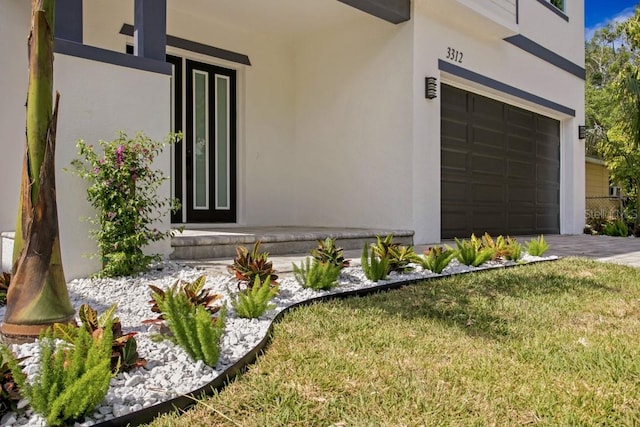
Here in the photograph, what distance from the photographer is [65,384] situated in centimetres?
163

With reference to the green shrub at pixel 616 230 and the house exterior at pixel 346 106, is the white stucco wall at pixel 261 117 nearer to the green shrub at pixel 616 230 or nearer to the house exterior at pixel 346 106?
the house exterior at pixel 346 106

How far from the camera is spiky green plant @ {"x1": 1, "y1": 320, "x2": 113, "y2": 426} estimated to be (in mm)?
1570

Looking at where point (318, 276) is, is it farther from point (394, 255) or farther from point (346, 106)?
point (346, 106)

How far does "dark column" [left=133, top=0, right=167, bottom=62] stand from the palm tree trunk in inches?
77.8

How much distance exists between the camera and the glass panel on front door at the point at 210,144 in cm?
695

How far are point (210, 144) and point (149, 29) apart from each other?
3.17 metres

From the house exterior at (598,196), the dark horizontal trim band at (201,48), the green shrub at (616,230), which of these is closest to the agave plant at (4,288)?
the dark horizontal trim band at (201,48)

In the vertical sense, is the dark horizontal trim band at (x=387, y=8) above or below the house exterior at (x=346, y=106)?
above

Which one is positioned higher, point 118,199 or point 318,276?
point 118,199

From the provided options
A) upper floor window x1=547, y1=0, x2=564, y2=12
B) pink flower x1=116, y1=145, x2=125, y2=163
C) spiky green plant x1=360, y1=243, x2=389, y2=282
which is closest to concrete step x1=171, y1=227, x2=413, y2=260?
pink flower x1=116, y1=145, x2=125, y2=163

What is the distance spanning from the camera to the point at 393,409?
1.80 meters

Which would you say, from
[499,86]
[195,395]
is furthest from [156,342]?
[499,86]

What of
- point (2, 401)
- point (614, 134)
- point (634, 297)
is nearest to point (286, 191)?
point (634, 297)

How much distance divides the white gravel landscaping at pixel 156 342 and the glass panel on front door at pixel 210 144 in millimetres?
3097
